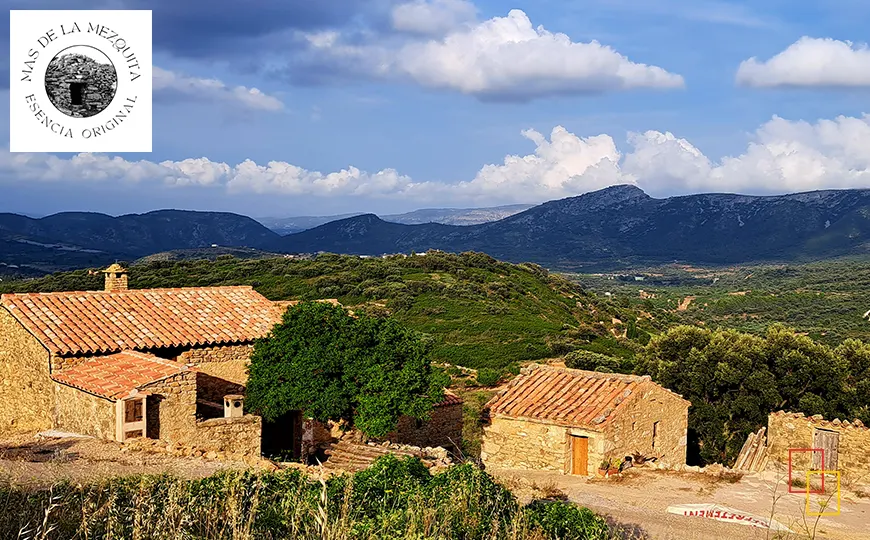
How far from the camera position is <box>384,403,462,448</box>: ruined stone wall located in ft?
59.9

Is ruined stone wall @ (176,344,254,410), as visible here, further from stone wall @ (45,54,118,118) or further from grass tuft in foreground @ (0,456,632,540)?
grass tuft in foreground @ (0,456,632,540)

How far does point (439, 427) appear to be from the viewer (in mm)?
19094

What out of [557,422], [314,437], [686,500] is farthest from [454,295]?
[686,500]

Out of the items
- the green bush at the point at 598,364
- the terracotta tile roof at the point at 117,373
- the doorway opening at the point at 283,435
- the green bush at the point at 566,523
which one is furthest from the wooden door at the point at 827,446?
the terracotta tile roof at the point at 117,373

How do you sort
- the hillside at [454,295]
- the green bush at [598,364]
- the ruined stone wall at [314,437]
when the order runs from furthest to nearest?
the hillside at [454,295]
the green bush at [598,364]
the ruined stone wall at [314,437]

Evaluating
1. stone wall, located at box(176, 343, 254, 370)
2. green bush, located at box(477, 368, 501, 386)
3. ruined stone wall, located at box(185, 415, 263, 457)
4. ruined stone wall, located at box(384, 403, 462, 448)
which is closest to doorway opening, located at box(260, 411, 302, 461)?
stone wall, located at box(176, 343, 254, 370)

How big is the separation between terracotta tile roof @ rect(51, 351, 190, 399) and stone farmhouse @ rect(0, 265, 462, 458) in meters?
0.03

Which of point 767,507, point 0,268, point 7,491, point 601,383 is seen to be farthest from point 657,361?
point 0,268

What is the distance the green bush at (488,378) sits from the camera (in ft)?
93.9

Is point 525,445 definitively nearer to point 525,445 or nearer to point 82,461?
point 525,445

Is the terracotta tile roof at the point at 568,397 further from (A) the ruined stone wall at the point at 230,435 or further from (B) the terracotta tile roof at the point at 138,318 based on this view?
(B) the terracotta tile roof at the point at 138,318

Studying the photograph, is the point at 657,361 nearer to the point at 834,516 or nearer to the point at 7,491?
the point at 834,516

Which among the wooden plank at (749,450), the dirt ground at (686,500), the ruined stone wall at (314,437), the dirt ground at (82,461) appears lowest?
the wooden plank at (749,450)

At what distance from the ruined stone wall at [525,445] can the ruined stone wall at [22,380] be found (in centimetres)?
908
